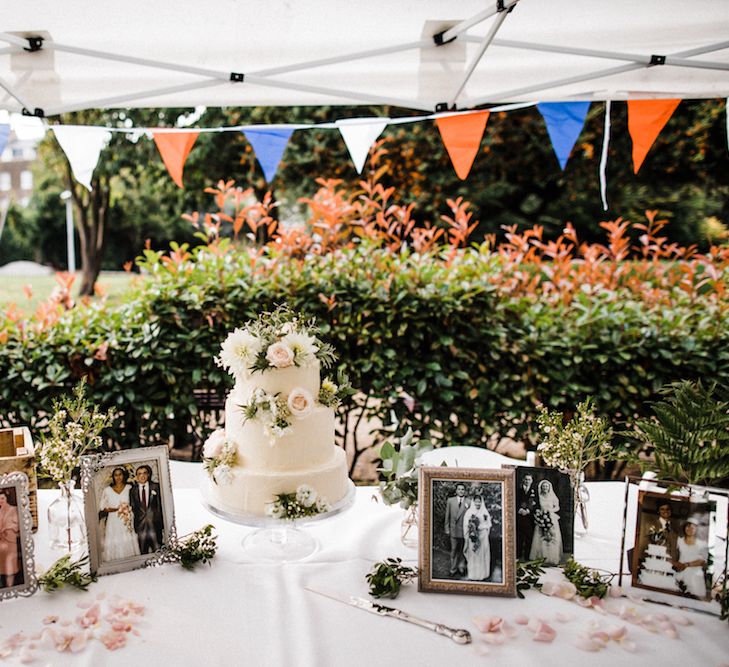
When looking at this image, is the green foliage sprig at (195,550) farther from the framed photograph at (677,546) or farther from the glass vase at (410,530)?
the framed photograph at (677,546)

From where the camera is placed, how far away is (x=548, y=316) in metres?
3.79

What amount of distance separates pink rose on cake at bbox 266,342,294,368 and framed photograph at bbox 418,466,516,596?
496 millimetres

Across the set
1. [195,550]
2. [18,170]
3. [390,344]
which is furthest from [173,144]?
[18,170]

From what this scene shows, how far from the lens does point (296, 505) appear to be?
1.73 m

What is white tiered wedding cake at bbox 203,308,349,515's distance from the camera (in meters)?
1.79

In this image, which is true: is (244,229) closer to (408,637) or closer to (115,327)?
(115,327)

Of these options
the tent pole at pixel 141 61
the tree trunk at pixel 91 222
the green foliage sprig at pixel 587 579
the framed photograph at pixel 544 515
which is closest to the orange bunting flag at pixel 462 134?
the tent pole at pixel 141 61

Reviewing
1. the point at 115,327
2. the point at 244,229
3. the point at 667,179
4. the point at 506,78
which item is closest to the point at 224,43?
the point at 506,78

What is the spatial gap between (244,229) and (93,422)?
9174mm

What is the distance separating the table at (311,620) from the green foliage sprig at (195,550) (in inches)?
1.3

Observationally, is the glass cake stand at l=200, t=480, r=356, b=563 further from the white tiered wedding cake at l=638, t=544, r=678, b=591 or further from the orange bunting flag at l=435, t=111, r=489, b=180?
the orange bunting flag at l=435, t=111, r=489, b=180

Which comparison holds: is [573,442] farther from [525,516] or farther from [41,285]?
[41,285]

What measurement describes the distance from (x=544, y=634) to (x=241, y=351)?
1.10m

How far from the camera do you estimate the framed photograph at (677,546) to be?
61.7 inches
